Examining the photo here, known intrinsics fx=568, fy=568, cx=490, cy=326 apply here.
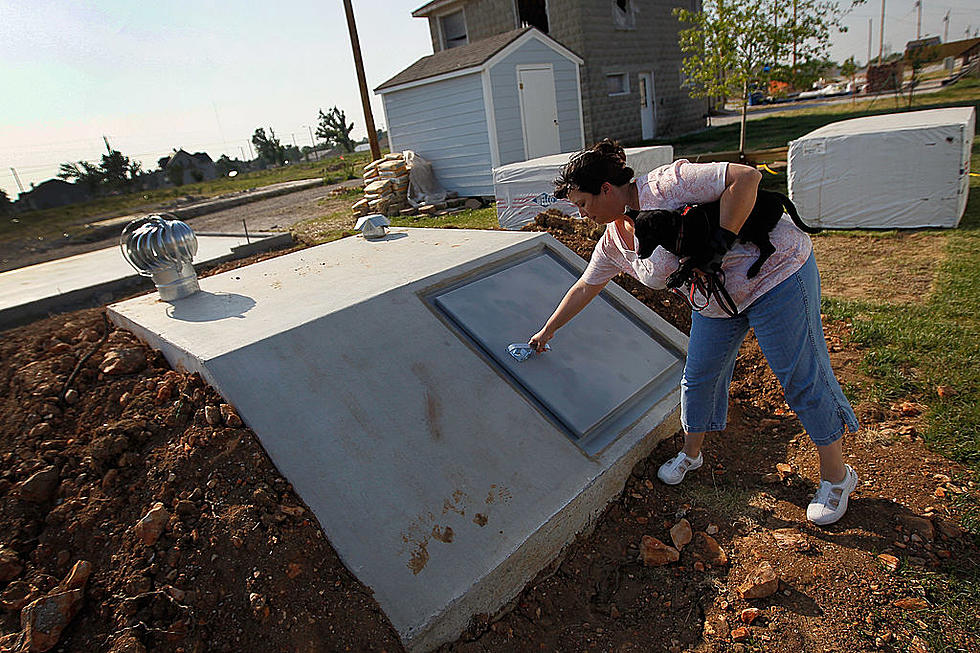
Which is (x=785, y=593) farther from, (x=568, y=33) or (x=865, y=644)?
(x=568, y=33)

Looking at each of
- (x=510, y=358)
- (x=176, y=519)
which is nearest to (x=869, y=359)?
(x=510, y=358)

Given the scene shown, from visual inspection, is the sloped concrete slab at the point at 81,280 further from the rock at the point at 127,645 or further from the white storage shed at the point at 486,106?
the white storage shed at the point at 486,106

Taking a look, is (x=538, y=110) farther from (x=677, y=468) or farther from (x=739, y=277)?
(x=739, y=277)

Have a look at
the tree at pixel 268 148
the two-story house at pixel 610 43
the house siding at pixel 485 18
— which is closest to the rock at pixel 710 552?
the two-story house at pixel 610 43

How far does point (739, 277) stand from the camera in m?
2.09

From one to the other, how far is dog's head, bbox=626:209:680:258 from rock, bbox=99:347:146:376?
2.33m

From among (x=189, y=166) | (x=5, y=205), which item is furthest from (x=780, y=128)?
(x=189, y=166)

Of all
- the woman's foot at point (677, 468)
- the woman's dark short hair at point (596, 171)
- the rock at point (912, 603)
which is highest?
the woman's dark short hair at point (596, 171)

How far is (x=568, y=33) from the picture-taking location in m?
16.0

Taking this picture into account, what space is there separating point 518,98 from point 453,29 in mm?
8351

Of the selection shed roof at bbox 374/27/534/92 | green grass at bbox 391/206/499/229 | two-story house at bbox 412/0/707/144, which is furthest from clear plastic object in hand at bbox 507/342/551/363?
two-story house at bbox 412/0/707/144

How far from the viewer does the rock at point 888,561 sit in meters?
2.04

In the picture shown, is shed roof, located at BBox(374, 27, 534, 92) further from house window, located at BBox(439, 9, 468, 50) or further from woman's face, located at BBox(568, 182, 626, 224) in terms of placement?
woman's face, located at BBox(568, 182, 626, 224)

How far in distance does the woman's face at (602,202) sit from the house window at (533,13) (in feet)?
55.0
